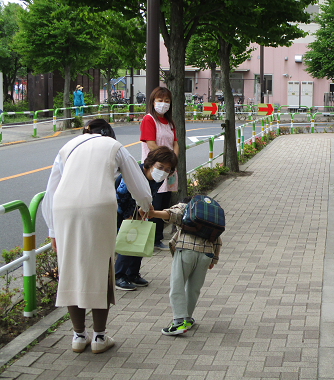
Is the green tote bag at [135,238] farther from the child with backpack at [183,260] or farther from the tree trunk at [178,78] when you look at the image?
the tree trunk at [178,78]

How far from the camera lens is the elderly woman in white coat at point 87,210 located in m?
3.40

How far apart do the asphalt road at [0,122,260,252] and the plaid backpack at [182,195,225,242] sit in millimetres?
3524

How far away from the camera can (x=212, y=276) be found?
5512 millimetres

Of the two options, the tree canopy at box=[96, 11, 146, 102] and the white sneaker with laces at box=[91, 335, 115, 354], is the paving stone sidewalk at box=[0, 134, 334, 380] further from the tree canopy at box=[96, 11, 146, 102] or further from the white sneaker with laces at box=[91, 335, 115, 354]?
the tree canopy at box=[96, 11, 146, 102]

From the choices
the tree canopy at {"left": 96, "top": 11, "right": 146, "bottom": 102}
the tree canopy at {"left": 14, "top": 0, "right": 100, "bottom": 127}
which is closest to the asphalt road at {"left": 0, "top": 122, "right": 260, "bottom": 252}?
the tree canopy at {"left": 96, "top": 11, "right": 146, "bottom": 102}

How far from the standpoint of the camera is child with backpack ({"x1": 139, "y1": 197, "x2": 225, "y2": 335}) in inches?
156

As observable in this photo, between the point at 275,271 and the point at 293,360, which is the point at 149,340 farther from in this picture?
the point at 275,271

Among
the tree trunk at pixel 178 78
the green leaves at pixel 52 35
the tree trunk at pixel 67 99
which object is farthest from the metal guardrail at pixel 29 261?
the green leaves at pixel 52 35

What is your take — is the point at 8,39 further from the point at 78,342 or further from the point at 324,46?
the point at 78,342

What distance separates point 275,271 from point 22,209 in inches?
107

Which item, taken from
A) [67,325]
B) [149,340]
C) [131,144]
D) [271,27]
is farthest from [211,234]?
[131,144]

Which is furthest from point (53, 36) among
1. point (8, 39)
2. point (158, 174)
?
point (158, 174)

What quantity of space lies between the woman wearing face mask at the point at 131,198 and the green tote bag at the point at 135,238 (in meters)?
0.35

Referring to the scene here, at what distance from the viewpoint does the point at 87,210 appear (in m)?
3.38
